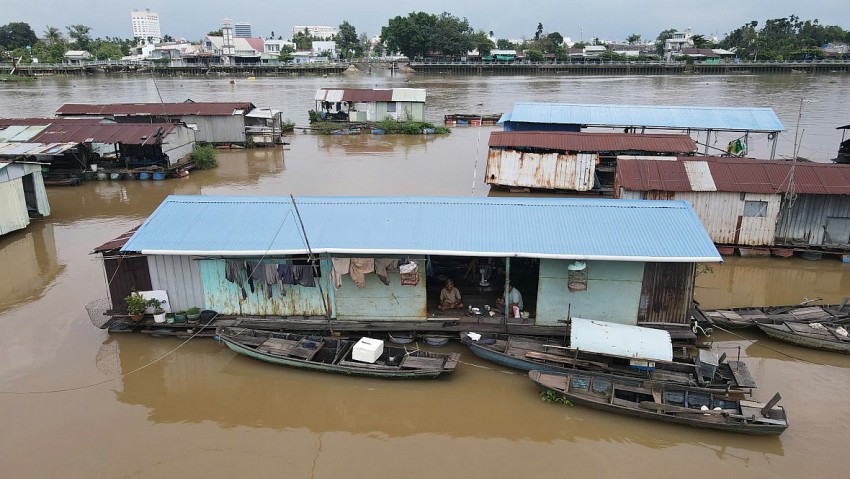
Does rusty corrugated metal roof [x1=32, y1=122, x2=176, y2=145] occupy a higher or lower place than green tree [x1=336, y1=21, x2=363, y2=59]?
lower

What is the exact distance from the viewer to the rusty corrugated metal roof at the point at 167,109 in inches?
1374

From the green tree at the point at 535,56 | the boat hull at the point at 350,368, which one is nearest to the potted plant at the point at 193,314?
the boat hull at the point at 350,368

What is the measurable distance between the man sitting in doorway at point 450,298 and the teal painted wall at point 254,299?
2.71 m

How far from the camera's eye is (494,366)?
1178 centimetres

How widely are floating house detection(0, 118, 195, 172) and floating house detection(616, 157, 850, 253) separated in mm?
22514

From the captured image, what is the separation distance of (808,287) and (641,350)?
862 cm

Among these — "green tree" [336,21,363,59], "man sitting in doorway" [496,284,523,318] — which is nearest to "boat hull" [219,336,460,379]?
"man sitting in doorway" [496,284,523,318]

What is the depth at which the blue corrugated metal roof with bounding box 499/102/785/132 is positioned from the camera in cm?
2695

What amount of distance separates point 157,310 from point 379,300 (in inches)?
199

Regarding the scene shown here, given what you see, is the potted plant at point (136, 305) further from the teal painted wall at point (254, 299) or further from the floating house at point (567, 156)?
the floating house at point (567, 156)

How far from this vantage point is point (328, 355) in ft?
38.9

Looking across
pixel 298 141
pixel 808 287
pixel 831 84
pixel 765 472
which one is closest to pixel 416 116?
pixel 298 141

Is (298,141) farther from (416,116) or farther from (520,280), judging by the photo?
(520,280)

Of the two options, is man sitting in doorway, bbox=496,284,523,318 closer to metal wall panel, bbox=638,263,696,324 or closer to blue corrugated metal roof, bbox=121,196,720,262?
blue corrugated metal roof, bbox=121,196,720,262
